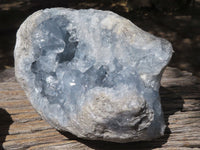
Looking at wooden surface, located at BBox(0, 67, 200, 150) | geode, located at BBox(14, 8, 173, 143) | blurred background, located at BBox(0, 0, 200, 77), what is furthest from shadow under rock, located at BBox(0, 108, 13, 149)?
blurred background, located at BBox(0, 0, 200, 77)

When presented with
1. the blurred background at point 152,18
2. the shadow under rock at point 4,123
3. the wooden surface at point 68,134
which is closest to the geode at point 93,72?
the wooden surface at point 68,134

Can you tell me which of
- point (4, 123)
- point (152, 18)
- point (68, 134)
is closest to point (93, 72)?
point (68, 134)

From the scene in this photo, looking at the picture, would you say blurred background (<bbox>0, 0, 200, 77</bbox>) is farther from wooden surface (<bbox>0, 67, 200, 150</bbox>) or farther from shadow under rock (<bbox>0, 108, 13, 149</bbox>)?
shadow under rock (<bbox>0, 108, 13, 149</bbox>)

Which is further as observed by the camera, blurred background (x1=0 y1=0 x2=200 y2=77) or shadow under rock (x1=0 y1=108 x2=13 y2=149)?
blurred background (x1=0 y1=0 x2=200 y2=77)

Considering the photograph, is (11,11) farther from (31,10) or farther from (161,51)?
(161,51)

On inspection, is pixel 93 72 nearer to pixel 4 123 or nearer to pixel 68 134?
pixel 68 134

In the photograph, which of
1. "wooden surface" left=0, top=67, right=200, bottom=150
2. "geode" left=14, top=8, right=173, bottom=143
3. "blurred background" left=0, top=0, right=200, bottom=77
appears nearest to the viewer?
"geode" left=14, top=8, right=173, bottom=143

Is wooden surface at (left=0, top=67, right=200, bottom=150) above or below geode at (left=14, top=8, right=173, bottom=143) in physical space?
below

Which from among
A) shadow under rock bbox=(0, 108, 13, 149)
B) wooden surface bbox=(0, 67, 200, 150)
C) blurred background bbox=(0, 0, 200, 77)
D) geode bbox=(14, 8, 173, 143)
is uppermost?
geode bbox=(14, 8, 173, 143)

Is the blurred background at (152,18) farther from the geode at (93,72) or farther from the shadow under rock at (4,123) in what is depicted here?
the geode at (93,72)
